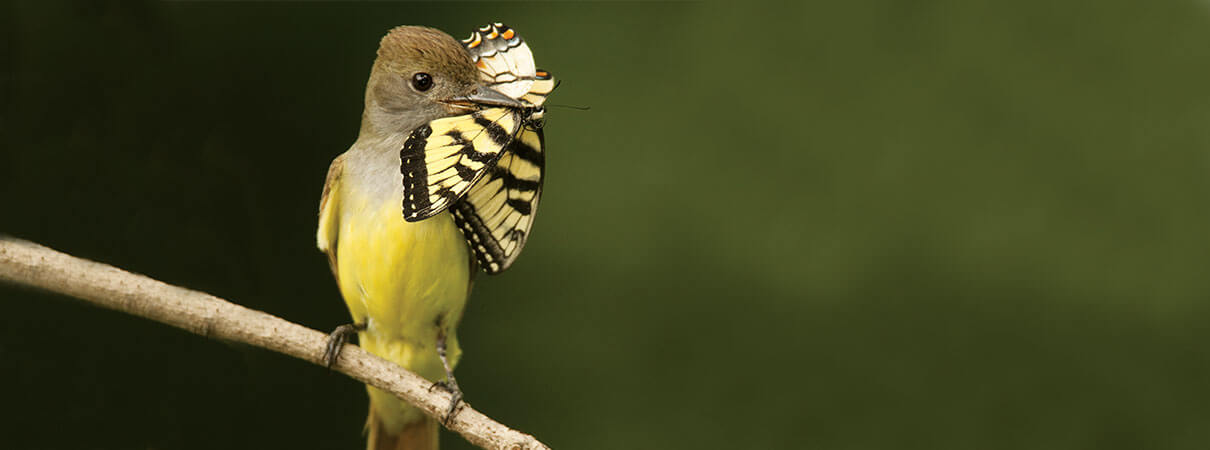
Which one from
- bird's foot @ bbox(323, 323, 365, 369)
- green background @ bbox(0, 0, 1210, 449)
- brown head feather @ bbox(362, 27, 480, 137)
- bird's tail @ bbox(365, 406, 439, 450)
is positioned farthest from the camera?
green background @ bbox(0, 0, 1210, 449)

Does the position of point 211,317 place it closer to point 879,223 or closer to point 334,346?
point 334,346

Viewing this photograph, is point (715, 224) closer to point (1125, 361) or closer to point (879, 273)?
point (879, 273)

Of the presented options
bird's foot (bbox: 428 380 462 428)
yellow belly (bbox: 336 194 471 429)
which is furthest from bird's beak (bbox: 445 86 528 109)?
bird's foot (bbox: 428 380 462 428)

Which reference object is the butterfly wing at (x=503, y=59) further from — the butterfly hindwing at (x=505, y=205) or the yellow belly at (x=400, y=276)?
the yellow belly at (x=400, y=276)

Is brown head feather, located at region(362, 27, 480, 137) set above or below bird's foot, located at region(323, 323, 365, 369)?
above

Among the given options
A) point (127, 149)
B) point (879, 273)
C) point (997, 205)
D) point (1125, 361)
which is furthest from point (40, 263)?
point (1125, 361)

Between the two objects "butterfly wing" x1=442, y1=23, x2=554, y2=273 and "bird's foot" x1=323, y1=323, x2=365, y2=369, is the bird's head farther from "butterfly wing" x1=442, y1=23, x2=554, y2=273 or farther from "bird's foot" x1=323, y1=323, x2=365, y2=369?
"bird's foot" x1=323, y1=323, x2=365, y2=369

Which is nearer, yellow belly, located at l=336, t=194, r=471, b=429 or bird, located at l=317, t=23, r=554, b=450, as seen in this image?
bird, located at l=317, t=23, r=554, b=450
